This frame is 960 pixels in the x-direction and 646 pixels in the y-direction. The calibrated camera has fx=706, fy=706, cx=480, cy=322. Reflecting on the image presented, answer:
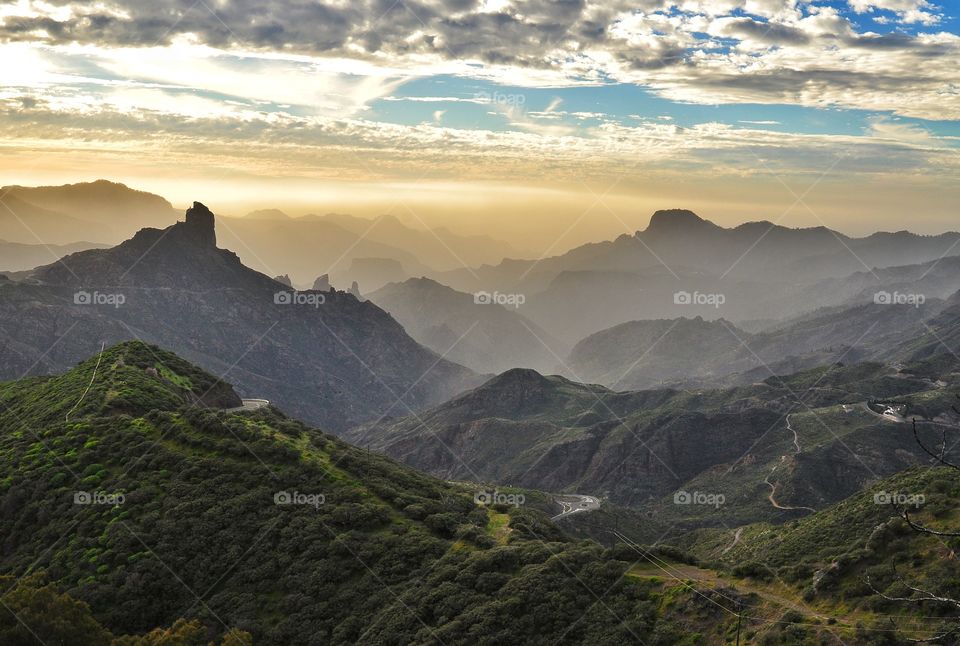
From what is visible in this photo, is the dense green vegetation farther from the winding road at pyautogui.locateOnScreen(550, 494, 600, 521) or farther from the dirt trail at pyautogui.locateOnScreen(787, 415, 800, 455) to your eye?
the dirt trail at pyautogui.locateOnScreen(787, 415, 800, 455)

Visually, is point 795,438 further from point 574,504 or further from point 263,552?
point 263,552

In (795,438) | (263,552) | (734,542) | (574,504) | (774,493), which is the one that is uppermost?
(263,552)

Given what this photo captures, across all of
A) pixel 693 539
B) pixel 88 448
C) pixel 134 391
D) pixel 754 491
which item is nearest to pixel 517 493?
pixel 693 539

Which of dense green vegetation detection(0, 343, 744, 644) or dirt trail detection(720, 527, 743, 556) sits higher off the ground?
dense green vegetation detection(0, 343, 744, 644)

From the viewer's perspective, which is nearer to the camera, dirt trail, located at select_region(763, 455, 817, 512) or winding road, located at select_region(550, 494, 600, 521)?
winding road, located at select_region(550, 494, 600, 521)

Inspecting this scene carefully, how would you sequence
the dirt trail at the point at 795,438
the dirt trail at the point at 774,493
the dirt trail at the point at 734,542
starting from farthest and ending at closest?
the dirt trail at the point at 795,438, the dirt trail at the point at 774,493, the dirt trail at the point at 734,542

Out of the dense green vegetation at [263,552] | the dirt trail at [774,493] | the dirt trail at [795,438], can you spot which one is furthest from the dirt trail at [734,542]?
the dirt trail at [795,438]

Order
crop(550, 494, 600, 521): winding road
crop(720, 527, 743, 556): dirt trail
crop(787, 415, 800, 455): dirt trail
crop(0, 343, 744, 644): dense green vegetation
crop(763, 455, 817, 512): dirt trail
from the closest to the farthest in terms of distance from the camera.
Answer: crop(0, 343, 744, 644): dense green vegetation → crop(720, 527, 743, 556): dirt trail → crop(550, 494, 600, 521): winding road → crop(763, 455, 817, 512): dirt trail → crop(787, 415, 800, 455): dirt trail

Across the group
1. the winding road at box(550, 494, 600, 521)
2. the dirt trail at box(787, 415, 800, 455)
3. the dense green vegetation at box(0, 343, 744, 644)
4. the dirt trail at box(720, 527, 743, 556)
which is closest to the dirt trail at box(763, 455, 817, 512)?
the dirt trail at box(787, 415, 800, 455)

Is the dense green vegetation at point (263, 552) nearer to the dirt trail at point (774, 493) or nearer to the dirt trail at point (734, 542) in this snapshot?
the dirt trail at point (734, 542)

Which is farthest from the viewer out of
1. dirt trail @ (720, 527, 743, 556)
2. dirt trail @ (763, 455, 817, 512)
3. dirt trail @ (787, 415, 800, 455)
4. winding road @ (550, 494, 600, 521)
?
dirt trail @ (787, 415, 800, 455)

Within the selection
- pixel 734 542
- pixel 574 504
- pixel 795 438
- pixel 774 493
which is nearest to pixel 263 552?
pixel 734 542
